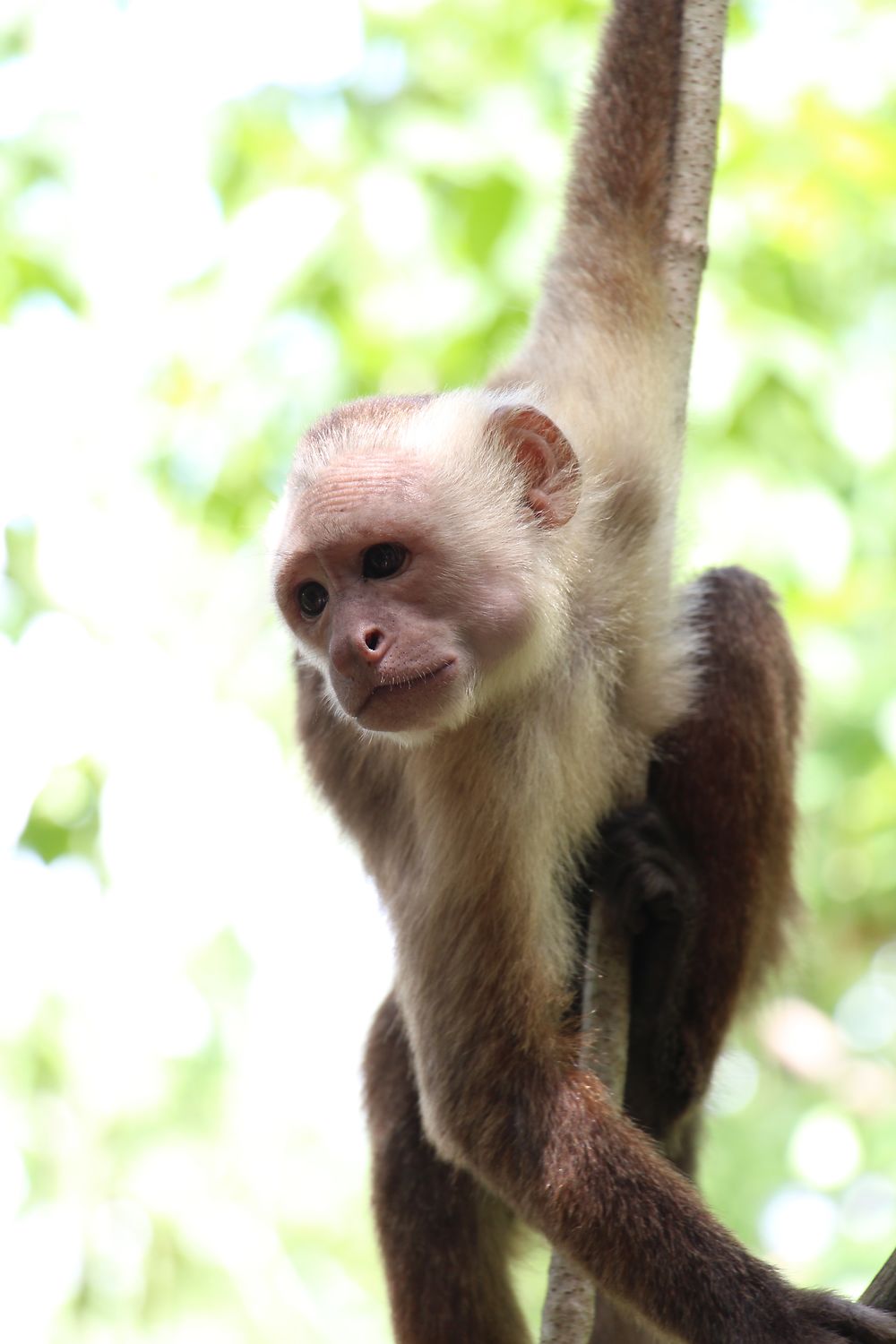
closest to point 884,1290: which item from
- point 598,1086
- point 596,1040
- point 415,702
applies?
point 598,1086

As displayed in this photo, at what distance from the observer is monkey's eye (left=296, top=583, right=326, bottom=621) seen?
14.7ft

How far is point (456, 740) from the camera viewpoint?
4574 mm

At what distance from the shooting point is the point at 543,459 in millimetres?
4789

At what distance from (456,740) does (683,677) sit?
2.87ft

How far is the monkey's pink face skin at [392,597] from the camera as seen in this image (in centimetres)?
420

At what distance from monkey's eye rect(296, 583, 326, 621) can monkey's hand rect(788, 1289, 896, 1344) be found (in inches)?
90.3

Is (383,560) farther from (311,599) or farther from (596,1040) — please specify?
(596,1040)

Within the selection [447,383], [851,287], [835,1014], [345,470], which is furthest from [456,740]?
[835,1014]

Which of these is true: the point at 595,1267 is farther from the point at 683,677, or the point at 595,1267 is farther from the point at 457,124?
the point at 457,124

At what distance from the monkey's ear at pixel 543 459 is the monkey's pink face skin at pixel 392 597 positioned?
0.35 metres

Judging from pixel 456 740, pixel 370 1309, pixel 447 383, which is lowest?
pixel 370 1309

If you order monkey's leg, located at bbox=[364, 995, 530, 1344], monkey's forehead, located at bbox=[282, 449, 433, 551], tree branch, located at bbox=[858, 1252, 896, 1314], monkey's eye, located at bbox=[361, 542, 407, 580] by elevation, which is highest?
monkey's forehead, located at bbox=[282, 449, 433, 551]

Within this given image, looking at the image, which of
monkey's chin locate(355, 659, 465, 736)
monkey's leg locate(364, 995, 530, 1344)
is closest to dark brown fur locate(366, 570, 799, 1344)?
monkey's leg locate(364, 995, 530, 1344)

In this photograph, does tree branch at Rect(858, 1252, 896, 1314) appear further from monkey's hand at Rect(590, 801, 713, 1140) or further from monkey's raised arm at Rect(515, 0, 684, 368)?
monkey's raised arm at Rect(515, 0, 684, 368)
